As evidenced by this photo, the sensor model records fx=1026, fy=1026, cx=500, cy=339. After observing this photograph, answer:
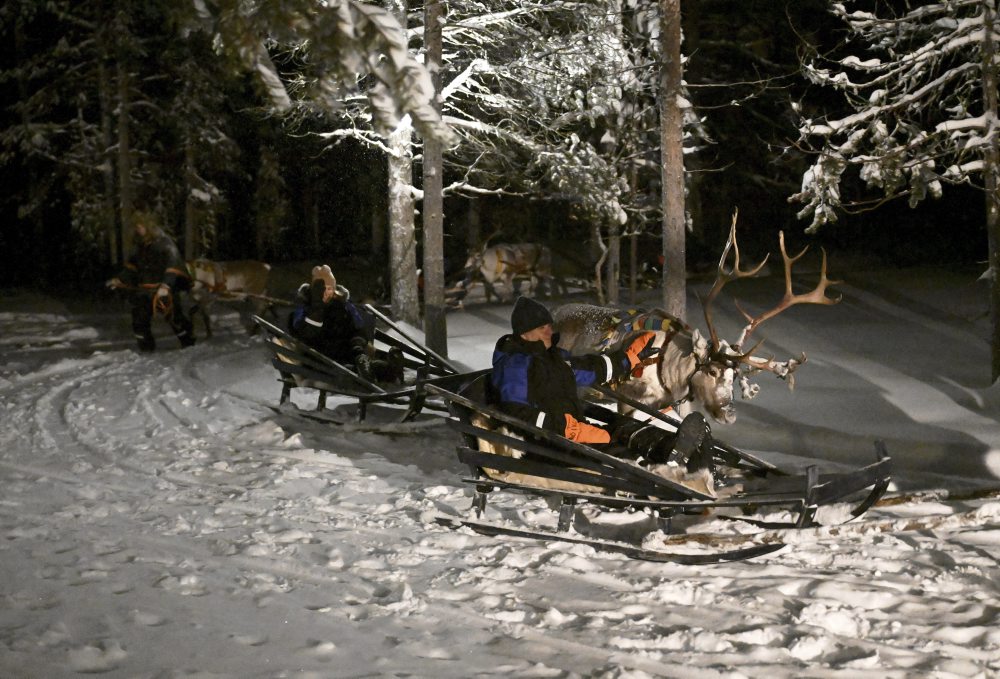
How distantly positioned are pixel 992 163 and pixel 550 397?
23.7 ft

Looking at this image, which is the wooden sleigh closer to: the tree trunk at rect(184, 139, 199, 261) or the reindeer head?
the reindeer head

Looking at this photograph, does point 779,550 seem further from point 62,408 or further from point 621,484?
point 62,408

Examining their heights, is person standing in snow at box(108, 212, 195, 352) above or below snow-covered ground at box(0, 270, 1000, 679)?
above

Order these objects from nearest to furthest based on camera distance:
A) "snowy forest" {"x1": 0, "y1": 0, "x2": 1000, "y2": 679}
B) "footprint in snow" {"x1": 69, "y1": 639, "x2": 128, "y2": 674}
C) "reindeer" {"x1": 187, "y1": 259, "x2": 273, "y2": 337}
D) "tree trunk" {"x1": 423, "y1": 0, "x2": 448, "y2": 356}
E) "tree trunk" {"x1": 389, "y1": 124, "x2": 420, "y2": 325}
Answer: "footprint in snow" {"x1": 69, "y1": 639, "x2": 128, "y2": 674} → "snowy forest" {"x1": 0, "y1": 0, "x2": 1000, "y2": 679} → "tree trunk" {"x1": 423, "y1": 0, "x2": 448, "y2": 356} → "tree trunk" {"x1": 389, "y1": 124, "x2": 420, "y2": 325} → "reindeer" {"x1": 187, "y1": 259, "x2": 273, "y2": 337}

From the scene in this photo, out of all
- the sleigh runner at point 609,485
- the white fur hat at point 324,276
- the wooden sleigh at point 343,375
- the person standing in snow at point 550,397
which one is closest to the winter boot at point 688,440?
the person standing in snow at point 550,397

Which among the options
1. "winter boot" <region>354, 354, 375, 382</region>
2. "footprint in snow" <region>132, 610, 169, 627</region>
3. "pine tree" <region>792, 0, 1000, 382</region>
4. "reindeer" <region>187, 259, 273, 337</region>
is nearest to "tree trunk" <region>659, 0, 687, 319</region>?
"pine tree" <region>792, 0, 1000, 382</region>

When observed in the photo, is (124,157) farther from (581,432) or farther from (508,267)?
(581,432)

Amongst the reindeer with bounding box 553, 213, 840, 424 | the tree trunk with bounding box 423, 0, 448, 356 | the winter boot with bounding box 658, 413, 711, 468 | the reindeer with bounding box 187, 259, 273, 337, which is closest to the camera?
the winter boot with bounding box 658, 413, 711, 468

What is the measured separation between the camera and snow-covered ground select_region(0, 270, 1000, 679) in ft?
15.2

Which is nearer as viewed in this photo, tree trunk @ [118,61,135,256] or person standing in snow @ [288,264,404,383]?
person standing in snow @ [288,264,404,383]

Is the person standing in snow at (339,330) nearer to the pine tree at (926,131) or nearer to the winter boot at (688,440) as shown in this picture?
the winter boot at (688,440)

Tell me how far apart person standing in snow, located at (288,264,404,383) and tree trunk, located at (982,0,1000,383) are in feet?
22.3

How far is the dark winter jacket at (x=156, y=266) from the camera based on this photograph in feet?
49.3

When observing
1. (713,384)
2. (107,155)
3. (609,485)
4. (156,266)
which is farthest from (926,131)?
(107,155)
